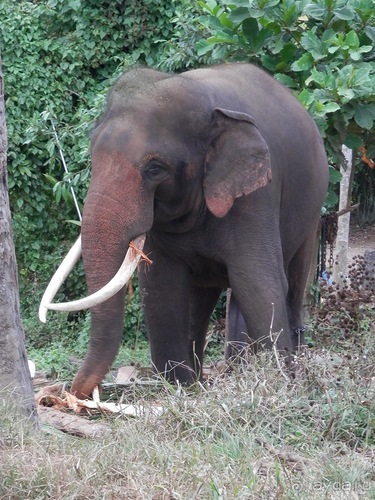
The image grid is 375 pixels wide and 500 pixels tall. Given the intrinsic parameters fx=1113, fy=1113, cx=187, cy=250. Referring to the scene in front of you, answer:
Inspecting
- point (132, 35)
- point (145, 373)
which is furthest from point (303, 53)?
point (132, 35)

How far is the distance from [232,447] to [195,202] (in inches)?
95.4

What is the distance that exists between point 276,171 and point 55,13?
6.12 meters

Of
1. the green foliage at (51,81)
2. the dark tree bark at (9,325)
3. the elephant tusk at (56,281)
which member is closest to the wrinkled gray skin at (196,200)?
the elephant tusk at (56,281)

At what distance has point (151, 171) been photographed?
6.29 metres

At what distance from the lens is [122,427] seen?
15.6 feet

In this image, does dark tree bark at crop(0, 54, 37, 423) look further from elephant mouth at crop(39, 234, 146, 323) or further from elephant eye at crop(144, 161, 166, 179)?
elephant eye at crop(144, 161, 166, 179)

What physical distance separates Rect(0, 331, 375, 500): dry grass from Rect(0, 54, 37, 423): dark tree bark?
0.63 feet

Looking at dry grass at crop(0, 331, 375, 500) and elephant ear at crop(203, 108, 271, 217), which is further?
elephant ear at crop(203, 108, 271, 217)

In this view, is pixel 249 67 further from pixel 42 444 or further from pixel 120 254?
pixel 42 444

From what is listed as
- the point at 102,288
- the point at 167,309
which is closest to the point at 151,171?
the point at 102,288

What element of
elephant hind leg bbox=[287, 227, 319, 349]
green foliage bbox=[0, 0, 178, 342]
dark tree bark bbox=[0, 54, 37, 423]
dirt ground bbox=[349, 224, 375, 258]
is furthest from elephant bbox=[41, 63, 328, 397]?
dirt ground bbox=[349, 224, 375, 258]

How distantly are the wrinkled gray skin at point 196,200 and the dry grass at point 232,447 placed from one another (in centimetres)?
101

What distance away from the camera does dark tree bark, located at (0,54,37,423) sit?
483 centimetres

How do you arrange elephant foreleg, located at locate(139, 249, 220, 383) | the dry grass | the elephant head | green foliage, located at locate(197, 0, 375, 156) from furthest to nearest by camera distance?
green foliage, located at locate(197, 0, 375, 156) → elephant foreleg, located at locate(139, 249, 220, 383) → the elephant head → the dry grass
